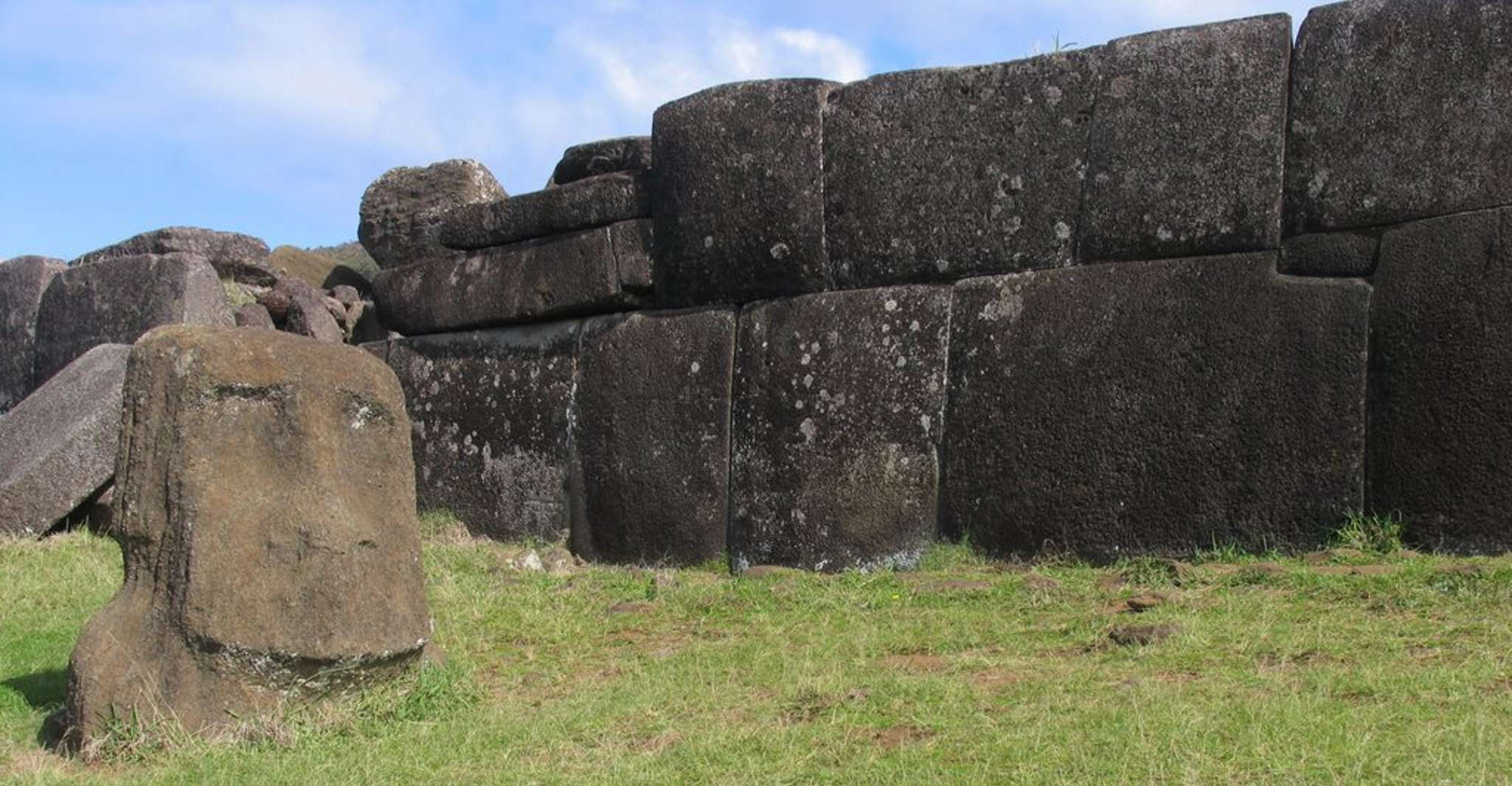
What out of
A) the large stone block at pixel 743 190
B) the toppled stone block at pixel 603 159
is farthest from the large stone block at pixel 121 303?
the large stone block at pixel 743 190

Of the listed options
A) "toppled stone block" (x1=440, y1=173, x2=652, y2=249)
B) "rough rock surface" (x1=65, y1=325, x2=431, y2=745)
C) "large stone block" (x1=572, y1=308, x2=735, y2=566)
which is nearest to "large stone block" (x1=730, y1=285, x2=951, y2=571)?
"large stone block" (x1=572, y1=308, x2=735, y2=566)

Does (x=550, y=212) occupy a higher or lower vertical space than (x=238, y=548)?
higher

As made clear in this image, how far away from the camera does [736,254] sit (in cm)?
843

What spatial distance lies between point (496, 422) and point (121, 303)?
14.0 feet

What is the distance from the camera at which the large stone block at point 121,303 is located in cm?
1164

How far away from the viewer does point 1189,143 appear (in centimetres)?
712

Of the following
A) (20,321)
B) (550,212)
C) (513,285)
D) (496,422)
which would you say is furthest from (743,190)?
(20,321)

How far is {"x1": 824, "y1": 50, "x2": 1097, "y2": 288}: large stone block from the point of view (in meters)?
7.49

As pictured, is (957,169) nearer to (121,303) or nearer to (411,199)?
(411,199)

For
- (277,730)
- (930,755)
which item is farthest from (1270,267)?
(277,730)

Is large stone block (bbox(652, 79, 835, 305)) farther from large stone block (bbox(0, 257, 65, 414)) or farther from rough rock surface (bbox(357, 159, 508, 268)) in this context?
large stone block (bbox(0, 257, 65, 414))

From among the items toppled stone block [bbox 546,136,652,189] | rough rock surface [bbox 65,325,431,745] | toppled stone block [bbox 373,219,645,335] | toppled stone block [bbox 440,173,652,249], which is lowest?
rough rock surface [bbox 65,325,431,745]

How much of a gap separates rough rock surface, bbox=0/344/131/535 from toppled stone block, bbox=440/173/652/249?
2.27 m

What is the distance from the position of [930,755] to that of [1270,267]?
11.4 ft
